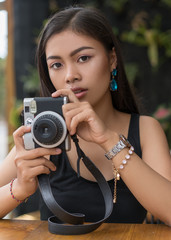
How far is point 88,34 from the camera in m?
1.26

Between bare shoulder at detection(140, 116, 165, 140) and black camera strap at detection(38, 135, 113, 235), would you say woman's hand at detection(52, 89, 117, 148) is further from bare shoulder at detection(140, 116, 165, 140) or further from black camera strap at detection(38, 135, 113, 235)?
bare shoulder at detection(140, 116, 165, 140)

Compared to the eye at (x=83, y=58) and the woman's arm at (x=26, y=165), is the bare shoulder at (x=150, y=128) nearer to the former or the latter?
the eye at (x=83, y=58)

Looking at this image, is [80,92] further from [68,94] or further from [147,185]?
[147,185]

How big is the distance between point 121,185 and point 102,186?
206mm

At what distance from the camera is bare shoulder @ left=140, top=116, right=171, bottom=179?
1201 millimetres

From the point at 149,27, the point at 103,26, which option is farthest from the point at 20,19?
the point at 103,26

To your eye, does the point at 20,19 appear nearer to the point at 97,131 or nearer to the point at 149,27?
the point at 149,27

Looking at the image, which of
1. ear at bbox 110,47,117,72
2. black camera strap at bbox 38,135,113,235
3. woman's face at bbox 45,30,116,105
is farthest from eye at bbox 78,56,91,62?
black camera strap at bbox 38,135,113,235

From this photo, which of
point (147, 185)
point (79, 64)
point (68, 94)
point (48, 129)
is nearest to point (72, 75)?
point (79, 64)

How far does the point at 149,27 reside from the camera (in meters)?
3.92

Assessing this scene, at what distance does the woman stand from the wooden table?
8 cm

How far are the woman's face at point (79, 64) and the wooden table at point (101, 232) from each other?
437mm

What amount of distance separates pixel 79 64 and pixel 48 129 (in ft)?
1.09

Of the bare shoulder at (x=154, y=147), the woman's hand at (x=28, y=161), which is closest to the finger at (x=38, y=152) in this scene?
the woman's hand at (x=28, y=161)
